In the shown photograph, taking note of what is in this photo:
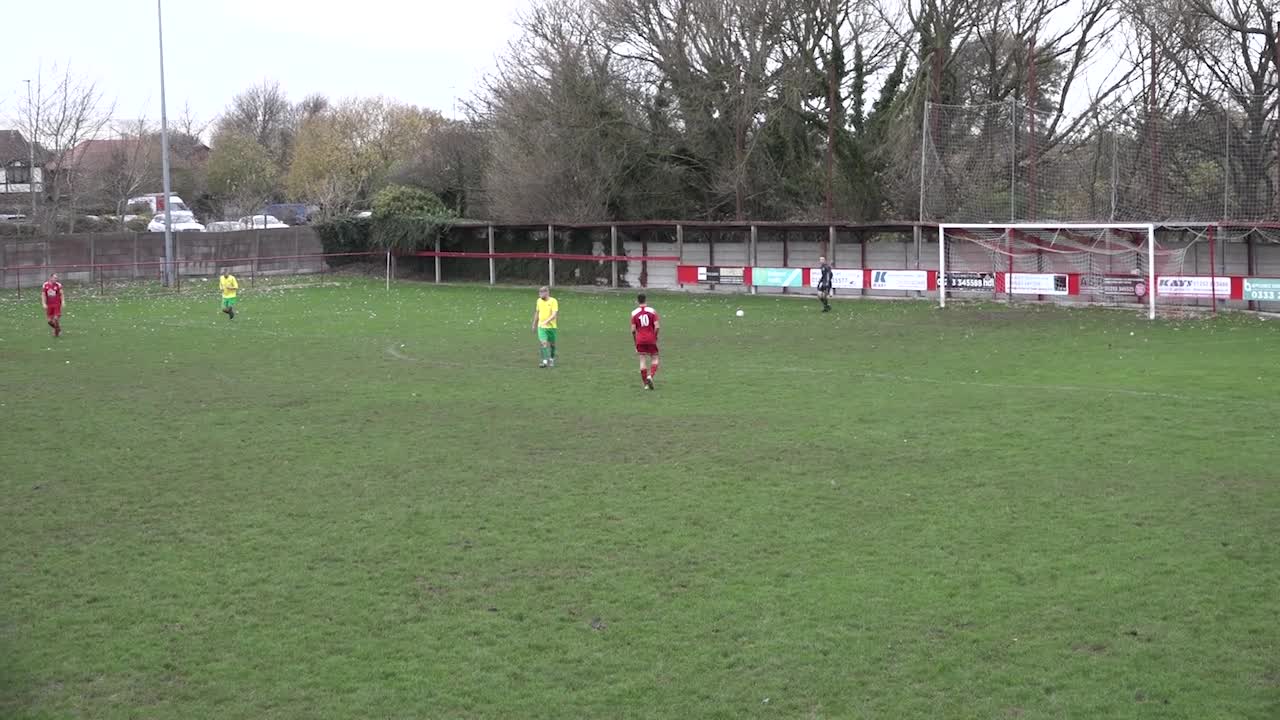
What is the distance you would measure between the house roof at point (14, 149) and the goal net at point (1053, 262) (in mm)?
46939

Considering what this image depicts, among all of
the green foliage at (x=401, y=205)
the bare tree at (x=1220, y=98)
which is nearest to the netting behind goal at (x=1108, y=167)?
the bare tree at (x=1220, y=98)

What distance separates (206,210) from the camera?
281ft

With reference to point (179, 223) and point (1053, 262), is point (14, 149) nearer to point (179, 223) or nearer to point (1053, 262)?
point (179, 223)

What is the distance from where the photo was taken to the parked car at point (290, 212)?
7900cm

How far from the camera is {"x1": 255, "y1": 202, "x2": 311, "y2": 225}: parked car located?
7900 centimetres

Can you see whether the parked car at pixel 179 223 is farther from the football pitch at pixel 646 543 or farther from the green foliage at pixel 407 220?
the football pitch at pixel 646 543

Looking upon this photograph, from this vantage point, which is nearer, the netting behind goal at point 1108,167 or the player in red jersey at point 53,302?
the player in red jersey at point 53,302

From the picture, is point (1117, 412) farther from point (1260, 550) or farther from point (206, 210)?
point (206, 210)

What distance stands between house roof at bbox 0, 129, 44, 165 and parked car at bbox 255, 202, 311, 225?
14.5 metres

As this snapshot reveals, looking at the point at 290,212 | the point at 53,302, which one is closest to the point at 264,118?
the point at 290,212

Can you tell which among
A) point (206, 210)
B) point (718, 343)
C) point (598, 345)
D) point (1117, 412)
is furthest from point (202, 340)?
point (206, 210)

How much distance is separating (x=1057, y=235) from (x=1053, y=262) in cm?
107

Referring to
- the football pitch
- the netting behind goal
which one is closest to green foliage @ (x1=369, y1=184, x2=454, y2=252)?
the netting behind goal

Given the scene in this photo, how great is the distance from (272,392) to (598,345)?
893 cm
